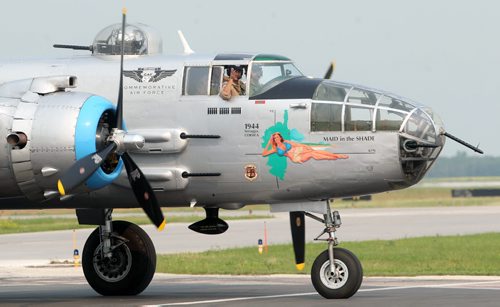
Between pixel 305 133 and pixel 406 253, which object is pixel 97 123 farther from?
pixel 406 253

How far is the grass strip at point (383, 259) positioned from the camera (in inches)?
1393

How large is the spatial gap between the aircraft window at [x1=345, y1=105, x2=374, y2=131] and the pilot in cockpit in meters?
2.21

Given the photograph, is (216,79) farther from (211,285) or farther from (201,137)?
(211,285)

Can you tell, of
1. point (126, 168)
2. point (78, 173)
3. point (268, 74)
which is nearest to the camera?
point (78, 173)

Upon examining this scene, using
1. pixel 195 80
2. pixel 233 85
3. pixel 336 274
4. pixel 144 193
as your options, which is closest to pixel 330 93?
pixel 233 85

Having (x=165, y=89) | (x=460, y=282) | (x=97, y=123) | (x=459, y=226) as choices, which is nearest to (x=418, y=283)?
(x=460, y=282)

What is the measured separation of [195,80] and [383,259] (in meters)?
19.1

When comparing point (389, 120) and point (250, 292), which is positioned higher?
point (389, 120)

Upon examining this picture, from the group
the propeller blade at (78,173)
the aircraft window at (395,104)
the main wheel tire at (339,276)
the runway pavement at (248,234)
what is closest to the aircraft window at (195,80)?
the propeller blade at (78,173)

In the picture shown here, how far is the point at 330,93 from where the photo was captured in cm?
2148

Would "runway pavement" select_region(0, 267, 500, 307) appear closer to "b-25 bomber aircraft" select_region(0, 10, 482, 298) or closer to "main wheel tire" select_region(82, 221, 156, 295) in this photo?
"main wheel tire" select_region(82, 221, 156, 295)

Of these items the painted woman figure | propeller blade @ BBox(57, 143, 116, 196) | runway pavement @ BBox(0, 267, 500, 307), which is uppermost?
the painted woman figure

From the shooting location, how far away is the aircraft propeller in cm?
1966

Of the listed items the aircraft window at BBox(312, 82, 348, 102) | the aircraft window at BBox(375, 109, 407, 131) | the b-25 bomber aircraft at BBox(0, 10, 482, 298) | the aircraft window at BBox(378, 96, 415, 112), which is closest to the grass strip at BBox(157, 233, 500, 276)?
the b-25 bomber aircraft at BBox(0, 10, 482, 298)
